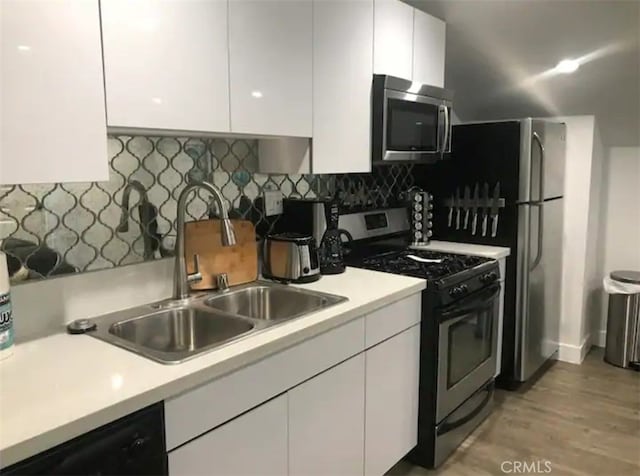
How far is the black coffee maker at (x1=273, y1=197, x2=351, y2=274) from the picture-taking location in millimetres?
2295

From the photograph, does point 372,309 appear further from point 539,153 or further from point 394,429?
point 539,153

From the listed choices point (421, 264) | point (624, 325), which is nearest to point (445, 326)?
point (421, 264)

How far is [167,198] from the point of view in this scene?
6.35 feet

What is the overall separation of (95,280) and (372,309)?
97cm

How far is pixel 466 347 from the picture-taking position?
2438 millimetres

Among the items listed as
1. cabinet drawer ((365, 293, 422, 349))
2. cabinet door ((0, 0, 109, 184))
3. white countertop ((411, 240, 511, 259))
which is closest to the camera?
cabinet door ((0, 0, 109, 184))

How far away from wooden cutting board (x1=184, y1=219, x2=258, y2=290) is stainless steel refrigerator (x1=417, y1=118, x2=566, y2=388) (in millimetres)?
1499

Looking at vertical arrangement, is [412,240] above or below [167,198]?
below

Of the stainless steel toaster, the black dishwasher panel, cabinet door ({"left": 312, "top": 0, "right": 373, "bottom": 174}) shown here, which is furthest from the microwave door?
the black dishwasher panel

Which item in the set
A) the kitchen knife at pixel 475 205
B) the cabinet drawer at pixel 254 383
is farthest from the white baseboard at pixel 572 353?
the cabinet drawer at pixel 254 383

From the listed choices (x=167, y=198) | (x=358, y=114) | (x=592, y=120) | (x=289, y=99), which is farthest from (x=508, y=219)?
(x=167, y=198)

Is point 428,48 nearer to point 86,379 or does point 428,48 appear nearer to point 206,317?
point 206,317

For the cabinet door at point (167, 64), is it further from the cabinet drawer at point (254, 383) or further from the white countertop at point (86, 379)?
the cabinet drawer at point (254, 383)

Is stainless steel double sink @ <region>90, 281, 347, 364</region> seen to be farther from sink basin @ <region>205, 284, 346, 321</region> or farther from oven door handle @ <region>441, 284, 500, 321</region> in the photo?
oven door handle @ <region>441, 284, 500, 321</region>
